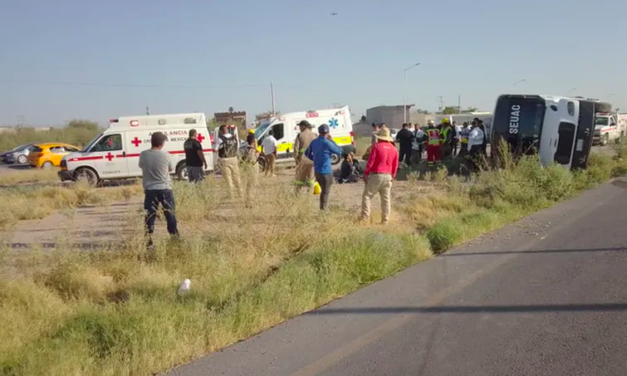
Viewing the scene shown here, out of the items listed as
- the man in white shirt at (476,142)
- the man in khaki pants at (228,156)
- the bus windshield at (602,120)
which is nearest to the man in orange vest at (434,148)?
the man in white shirt at (476,142)

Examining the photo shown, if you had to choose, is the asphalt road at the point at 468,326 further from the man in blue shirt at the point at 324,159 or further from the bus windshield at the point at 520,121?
the bus windshield at the point at 520,121

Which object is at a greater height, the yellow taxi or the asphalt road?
the yellow taxi

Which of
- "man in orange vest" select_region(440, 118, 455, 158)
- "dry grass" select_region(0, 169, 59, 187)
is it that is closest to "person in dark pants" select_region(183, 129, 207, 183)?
"man in orange vest" select_region(440, 118, 455, 158)

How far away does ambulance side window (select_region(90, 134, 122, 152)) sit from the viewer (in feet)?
49.9

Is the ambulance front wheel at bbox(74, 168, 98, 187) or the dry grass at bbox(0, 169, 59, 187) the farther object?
the dry grass at bbox(0, 169, 59, 187)

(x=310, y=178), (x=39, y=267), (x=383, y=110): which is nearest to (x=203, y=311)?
(x=39, y=267)

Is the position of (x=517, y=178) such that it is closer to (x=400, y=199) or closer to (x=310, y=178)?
(x=400, y=199)

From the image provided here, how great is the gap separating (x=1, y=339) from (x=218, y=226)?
3.10 metres

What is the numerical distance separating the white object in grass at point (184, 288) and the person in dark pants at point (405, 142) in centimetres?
1253

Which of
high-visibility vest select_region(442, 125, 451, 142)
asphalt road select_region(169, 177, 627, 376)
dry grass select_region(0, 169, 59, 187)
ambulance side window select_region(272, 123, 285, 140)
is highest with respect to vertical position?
ambulance side window select_region(272, 123, 285, 140)

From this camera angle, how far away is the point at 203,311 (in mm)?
4117

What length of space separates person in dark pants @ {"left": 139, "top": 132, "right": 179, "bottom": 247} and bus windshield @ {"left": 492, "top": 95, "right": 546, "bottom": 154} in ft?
34.1

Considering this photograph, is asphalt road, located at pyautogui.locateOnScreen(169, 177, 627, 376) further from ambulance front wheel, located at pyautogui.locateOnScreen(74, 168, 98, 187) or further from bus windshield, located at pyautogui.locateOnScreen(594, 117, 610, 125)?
bus windshield, located at pyautogui.locateOnScreen(594, 117, 610, 125)

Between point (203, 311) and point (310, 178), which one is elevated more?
point (310, 178)
